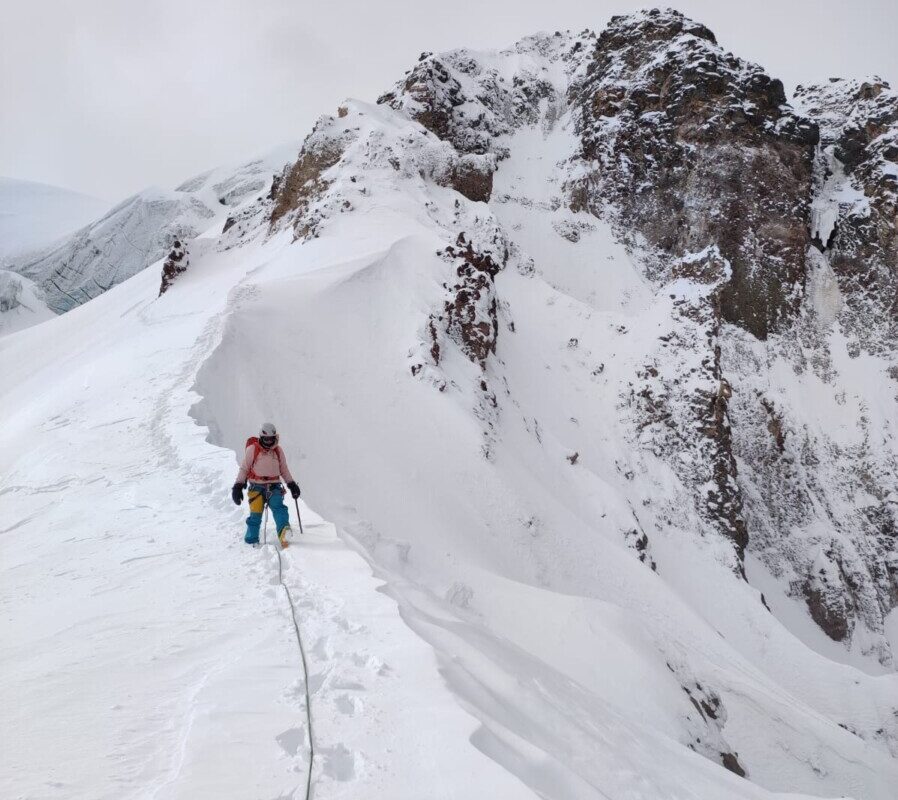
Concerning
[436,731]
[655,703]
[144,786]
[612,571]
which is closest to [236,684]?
[144,786]

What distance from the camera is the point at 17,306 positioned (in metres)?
59.6

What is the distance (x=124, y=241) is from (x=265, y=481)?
7970cm

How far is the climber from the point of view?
6.80 m

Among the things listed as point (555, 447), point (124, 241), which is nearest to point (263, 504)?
point (555, 447)

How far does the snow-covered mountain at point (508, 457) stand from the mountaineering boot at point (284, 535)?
0.92 feet

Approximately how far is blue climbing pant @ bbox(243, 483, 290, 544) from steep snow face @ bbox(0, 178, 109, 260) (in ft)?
291

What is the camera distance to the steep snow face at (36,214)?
3081 inches

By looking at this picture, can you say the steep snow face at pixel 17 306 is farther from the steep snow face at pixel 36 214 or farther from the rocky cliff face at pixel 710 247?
the rocky cliff face at pixel 710 247

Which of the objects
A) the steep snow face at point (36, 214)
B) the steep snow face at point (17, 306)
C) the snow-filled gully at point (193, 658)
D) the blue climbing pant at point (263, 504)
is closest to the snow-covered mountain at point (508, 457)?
the snow-filled gully at point (193, 658)

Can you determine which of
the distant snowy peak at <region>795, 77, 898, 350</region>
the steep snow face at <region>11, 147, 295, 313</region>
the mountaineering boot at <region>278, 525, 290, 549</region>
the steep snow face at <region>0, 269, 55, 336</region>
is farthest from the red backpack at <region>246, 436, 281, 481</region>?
the steep snow face at <region>11, 147, 295, 313</region>

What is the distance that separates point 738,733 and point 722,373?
2330cm

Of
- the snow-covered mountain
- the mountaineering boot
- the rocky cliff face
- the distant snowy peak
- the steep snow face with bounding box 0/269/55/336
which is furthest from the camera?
the steep snow face with bounding box 0/269/55/336

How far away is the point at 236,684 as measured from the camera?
148 inches

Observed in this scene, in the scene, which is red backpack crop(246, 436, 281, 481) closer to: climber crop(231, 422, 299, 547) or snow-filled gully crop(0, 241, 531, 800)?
climber crop(231, 422, 299, 547)
